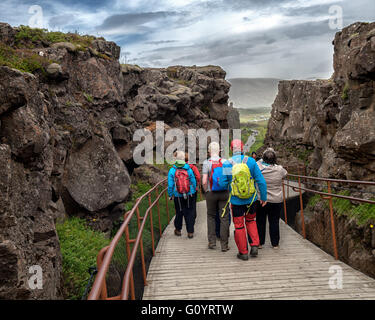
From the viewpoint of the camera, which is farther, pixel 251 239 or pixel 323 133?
pixel 323 133

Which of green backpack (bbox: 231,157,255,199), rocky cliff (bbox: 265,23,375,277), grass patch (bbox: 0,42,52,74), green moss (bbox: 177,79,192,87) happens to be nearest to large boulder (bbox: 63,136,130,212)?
grass patch (bbox: 0,42,52,74)

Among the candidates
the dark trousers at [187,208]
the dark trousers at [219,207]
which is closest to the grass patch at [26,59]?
the dark trousers at [187,208]

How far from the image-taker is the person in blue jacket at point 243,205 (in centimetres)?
537

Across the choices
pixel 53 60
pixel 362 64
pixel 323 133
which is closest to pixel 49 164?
pixel 53 60

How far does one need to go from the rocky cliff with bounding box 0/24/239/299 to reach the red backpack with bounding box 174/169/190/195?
103 inches

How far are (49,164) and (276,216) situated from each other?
15.4ft

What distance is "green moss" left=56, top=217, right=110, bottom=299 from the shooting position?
19.9 feet

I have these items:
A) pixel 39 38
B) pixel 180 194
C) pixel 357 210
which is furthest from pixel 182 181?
pixel 39 38

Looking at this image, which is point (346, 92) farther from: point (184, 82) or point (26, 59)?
point (184, 82)

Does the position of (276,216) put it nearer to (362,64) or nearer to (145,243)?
(145,243)

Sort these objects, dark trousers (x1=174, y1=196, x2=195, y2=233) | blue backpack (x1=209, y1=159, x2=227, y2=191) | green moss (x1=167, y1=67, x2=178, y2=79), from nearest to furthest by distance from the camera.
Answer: blue backpack (x1=209, y1=159, x2=227, y2=191) → dark trousers (x1=174, y1=196, x2=195, y2=233) → green moss (x1=167, y1=67, x2=178, y2=79)

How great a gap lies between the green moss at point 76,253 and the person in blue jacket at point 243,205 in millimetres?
3182

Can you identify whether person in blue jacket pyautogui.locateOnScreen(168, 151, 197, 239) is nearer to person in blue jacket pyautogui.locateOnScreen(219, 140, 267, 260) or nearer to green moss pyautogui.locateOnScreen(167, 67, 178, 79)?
person in blue jacket pyautogui.locateOnScreen(219, 140, 267, 260)
